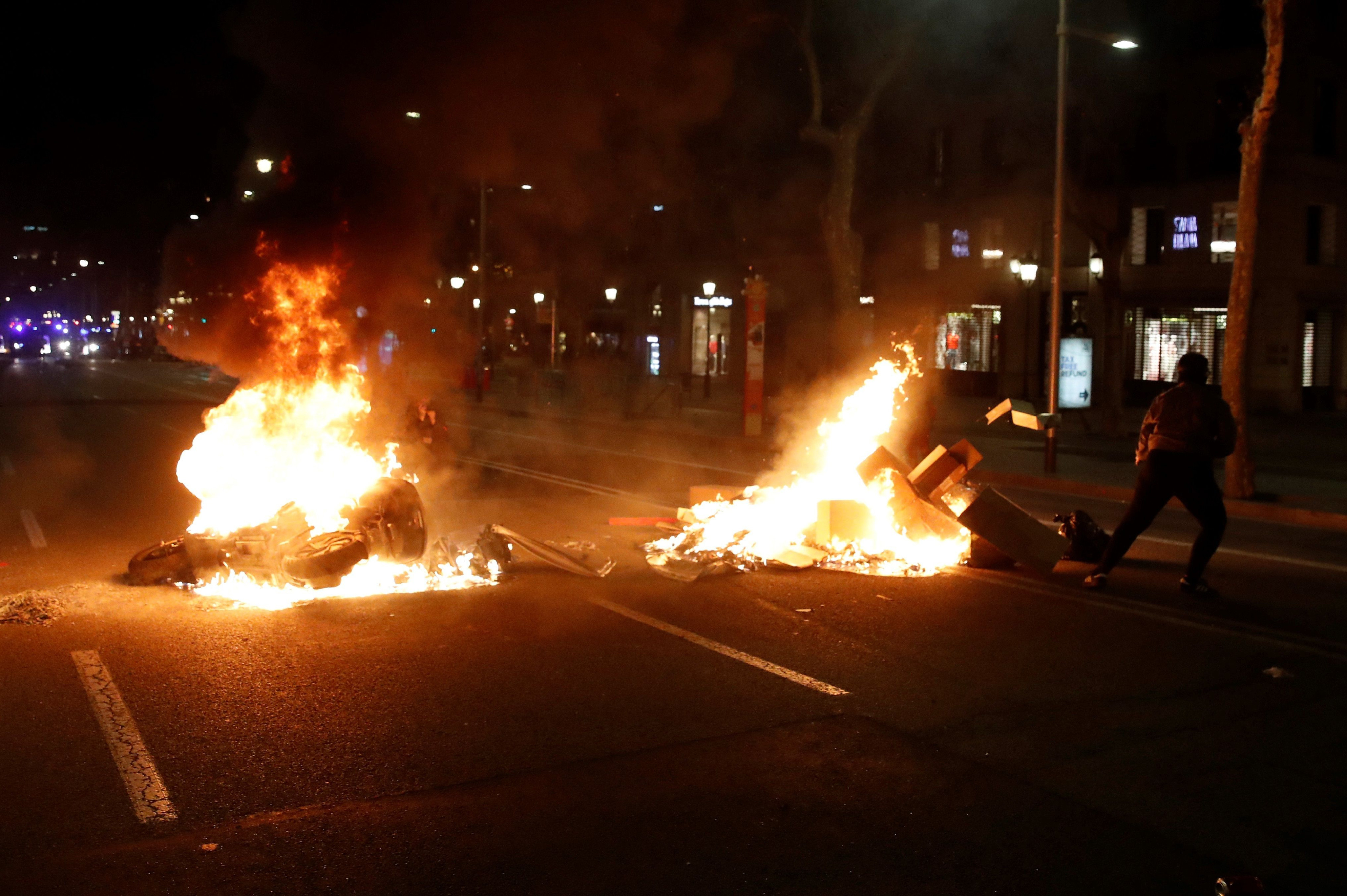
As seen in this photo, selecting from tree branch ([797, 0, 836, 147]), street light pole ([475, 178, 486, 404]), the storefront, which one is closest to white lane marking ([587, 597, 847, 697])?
street light pole ([475, 178, 486, 404])

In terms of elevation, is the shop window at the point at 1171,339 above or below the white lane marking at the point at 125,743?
above

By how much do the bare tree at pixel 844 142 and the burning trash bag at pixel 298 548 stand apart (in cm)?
1535

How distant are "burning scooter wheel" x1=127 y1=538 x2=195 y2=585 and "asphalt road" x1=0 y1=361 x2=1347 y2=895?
22cm

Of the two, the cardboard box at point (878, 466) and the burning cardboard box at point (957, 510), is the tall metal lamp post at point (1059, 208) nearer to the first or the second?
the burning cardboard box at point (957, 510)

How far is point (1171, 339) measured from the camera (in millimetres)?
31953

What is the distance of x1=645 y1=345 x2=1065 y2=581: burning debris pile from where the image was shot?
8359mm

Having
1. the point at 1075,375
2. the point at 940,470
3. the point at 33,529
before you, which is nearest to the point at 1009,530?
the point at 940,470

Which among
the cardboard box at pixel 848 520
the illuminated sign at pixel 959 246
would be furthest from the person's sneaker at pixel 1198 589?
the illuminated sign at pixel 959 246

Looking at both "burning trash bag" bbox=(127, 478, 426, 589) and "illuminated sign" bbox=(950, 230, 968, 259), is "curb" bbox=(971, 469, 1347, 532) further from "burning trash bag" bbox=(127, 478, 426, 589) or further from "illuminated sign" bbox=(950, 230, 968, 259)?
"illuminated sign" bbox=(950, 230, 968, 259)

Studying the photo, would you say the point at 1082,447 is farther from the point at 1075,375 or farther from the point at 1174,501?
the point at 1174,501

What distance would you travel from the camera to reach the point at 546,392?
31.6 m

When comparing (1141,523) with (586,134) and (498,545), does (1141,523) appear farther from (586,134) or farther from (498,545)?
(586,134)

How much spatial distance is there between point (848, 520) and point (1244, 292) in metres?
7.72

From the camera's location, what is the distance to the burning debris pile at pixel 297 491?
747 cm
